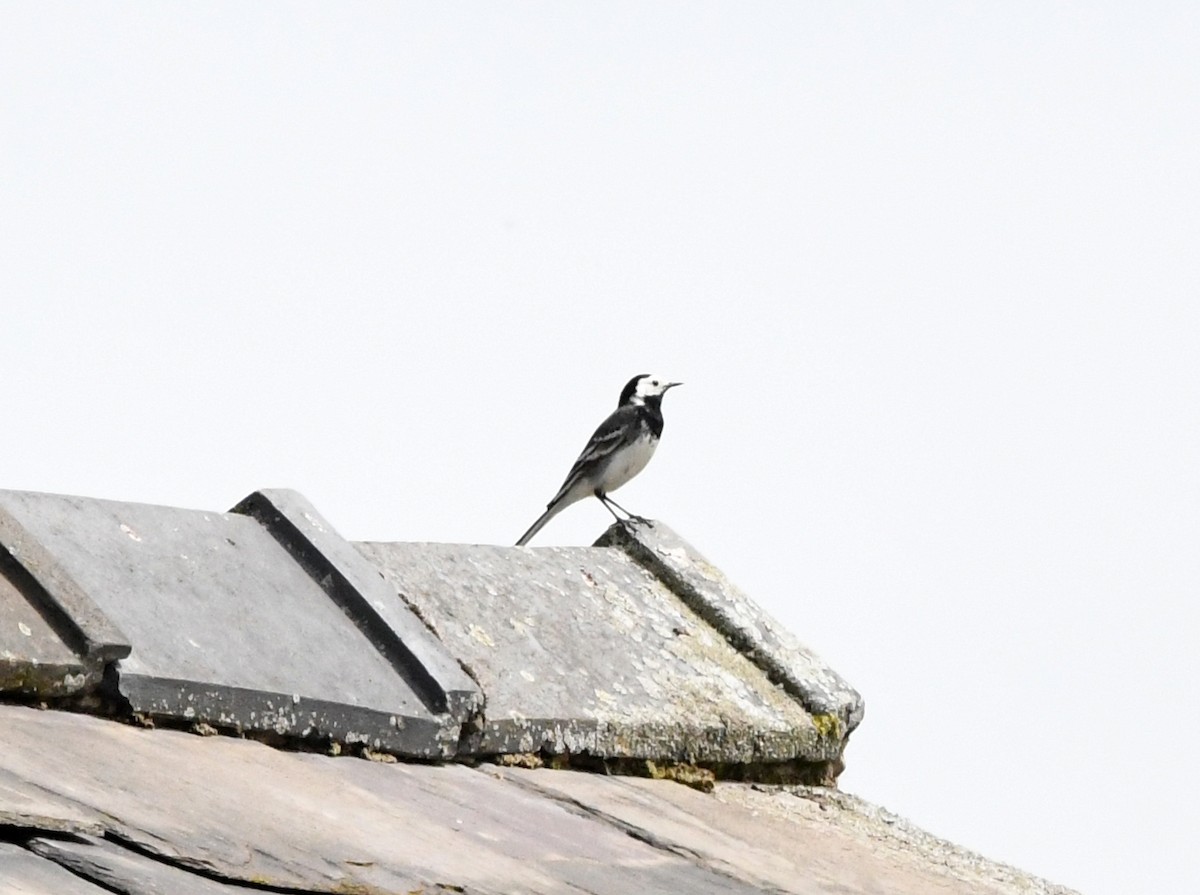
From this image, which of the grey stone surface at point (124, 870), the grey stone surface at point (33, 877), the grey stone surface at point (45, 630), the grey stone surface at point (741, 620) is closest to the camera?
the grey stone surface at point (33, 877)

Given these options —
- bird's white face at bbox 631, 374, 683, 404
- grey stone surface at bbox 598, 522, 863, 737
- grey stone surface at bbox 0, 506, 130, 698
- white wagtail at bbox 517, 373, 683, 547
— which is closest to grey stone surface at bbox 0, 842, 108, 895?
grey stone surface at bbox 0, 506, 130, 698

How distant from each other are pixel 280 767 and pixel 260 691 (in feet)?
0.56

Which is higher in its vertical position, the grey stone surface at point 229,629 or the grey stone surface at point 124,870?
the grey stone surface at point 229,629

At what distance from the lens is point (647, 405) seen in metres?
11.5

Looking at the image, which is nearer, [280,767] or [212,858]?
[212,858]

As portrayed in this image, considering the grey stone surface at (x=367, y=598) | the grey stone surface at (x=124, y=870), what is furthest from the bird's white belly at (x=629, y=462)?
the grey stone surface at (x=124, y=870)

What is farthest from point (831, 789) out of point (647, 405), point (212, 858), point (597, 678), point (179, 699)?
point (647, 405)

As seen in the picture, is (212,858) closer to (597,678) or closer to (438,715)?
(438,715)

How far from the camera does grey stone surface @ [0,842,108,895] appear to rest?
227cm

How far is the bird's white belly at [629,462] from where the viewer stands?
11.1m

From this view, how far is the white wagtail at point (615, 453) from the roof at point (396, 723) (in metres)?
6.09

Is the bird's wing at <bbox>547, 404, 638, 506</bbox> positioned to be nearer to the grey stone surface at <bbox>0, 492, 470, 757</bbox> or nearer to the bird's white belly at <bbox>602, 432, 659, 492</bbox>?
the bird's white belly at <bbox>602, 432, 659, 492</bbox>

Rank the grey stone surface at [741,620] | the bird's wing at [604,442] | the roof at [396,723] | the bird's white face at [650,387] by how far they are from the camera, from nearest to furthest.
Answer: the roof at [396,723], the grey stone surface at [741,620], the bird's wing at [604,442], the bird's white face at [650,387]

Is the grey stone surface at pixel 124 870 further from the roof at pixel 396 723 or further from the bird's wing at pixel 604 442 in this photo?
the bird's wing at pixel 604 442
